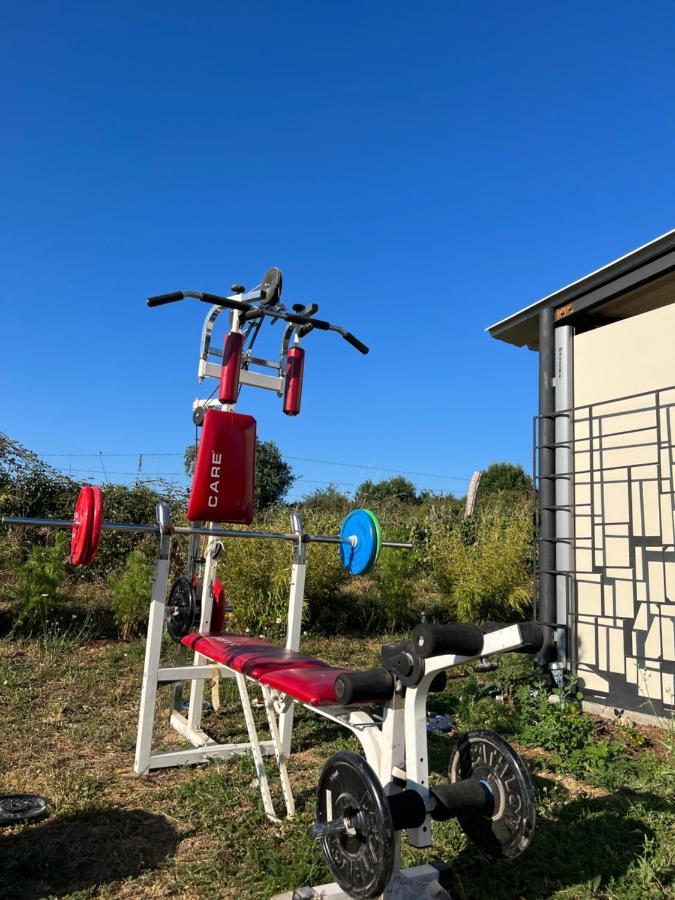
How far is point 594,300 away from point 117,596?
177 inches

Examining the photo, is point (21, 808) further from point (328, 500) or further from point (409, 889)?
point (328, 500)

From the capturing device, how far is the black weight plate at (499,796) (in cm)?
178

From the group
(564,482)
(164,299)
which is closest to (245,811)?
(164,299)

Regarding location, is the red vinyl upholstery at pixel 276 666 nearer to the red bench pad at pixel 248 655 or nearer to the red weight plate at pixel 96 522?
the red bench pad at pixel 248 655

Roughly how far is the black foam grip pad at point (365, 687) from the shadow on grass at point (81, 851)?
1.09m

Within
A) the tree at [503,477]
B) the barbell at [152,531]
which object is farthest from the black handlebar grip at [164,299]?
the tree at [503,477]

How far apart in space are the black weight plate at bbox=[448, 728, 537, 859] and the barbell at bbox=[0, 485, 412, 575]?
1132 mm

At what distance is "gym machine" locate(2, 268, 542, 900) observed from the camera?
177 cm

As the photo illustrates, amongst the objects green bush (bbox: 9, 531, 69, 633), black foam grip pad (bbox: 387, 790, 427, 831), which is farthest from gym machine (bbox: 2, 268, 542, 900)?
green bush (bbox: 9, 531, 69, 633)

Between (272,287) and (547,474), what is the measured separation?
2397 millimetres

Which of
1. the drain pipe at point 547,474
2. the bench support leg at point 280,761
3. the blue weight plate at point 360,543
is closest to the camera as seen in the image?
the bench support leg at point 280,761

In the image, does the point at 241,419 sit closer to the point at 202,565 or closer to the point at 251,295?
the point at 251,295

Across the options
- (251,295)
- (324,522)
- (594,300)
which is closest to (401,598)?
(324,522)

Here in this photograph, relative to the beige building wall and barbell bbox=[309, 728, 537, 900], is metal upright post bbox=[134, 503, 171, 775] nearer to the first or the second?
barbell bbox=[309, 728, 537, 900]
